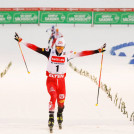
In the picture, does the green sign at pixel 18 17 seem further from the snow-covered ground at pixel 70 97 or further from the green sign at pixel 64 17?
the snow-covered ground at pixel 70 97

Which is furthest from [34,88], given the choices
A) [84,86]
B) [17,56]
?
[17,56]

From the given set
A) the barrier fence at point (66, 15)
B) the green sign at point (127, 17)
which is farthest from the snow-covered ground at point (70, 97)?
the green sign at point (127, 17)

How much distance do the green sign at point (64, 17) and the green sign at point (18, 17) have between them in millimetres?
645

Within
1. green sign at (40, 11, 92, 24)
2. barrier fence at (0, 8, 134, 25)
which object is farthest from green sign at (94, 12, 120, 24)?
green sign at (40, 11, 92, 24)

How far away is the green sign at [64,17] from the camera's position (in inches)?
1017

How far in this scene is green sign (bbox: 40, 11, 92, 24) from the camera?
25.8m

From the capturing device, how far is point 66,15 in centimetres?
2588

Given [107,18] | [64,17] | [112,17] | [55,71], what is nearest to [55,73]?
[55,71]

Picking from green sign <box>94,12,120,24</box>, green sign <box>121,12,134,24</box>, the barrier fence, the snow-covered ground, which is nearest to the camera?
the snow-covered ground

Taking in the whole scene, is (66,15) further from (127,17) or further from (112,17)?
(127,17)

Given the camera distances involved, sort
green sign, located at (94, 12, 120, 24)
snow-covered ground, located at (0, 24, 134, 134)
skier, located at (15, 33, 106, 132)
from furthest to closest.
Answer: green sign, located at (94, 12, 120, 24) < snow-covered ground, located at (0, 24, 134, 134) < skier, located at (15, 33, 106, 132)

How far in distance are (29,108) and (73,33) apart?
18639mm

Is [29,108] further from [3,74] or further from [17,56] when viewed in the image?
[17,56]

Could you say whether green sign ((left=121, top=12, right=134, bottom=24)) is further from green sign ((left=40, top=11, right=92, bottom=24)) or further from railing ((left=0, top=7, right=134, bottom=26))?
green sign ((left=40, top=11, right=92, bottom=24))
